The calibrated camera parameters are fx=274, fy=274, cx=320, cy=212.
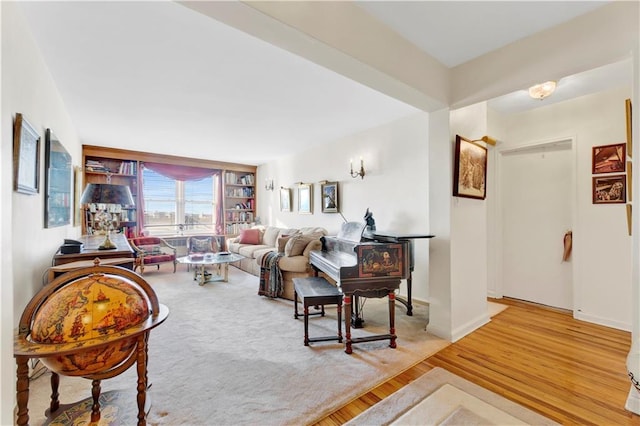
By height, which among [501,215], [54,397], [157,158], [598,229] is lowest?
[54,397]

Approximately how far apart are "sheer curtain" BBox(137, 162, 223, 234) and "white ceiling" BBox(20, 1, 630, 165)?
74.9 inches

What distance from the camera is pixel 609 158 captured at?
3.02 metres

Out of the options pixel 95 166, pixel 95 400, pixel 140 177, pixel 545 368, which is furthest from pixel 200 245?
pixel 545 368

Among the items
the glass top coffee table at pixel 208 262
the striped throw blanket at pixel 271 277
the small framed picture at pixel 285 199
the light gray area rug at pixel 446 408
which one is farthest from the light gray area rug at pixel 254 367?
the small framed picture at pixel 285 199

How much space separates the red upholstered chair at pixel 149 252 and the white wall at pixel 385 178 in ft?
9.24

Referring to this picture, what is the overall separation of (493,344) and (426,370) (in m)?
0.90

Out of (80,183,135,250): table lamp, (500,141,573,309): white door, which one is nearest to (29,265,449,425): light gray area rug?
(80,183,135,250): table lamp

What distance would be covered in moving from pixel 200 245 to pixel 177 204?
61.0 inches

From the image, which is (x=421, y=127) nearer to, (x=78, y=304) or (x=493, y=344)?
(x=493, y=344)

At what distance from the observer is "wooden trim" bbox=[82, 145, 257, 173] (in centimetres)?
563

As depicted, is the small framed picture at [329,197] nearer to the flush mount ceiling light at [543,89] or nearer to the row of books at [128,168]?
the flush mount ceiling light at [543,89]

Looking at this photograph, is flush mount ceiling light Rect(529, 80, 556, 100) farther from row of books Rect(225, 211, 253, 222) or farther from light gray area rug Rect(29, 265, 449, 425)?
row of books Rect(225, 211, 253, 222)

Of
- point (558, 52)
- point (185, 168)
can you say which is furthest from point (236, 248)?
point (558, 52)

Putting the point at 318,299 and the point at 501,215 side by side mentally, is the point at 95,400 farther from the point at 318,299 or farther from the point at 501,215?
the point at 501,215
